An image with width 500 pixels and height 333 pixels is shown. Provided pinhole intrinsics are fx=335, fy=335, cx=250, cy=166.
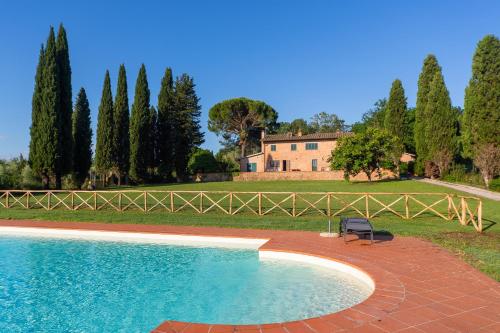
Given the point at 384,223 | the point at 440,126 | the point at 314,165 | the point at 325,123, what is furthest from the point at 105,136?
the point at 325,123

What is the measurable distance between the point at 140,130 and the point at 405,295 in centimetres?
3570

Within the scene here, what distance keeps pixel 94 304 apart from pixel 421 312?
15.7 feet

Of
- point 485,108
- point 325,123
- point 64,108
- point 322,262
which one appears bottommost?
point 322,262

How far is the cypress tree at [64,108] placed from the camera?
26.3m

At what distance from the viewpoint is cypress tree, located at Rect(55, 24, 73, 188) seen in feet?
86.3

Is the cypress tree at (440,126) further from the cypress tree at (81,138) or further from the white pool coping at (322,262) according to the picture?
the cypress tree at (81,138)

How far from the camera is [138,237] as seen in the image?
33.0 ft

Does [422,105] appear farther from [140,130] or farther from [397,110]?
[140,130]

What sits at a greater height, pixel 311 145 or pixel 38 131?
pixel 38 131

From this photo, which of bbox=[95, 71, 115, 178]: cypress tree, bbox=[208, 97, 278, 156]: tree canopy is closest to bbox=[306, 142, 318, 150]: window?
bbox=[208, 97, 278, 156]: tree canopy

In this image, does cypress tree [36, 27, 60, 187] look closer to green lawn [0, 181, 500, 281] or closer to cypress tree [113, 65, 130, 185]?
cypress tree [113, 65, 130, 185]

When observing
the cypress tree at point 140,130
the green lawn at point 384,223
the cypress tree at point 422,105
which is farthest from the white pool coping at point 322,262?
the cypress tree at point 140,130

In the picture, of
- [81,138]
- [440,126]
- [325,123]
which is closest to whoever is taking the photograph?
[440,126]

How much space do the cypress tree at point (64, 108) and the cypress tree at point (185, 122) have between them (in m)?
13.8
